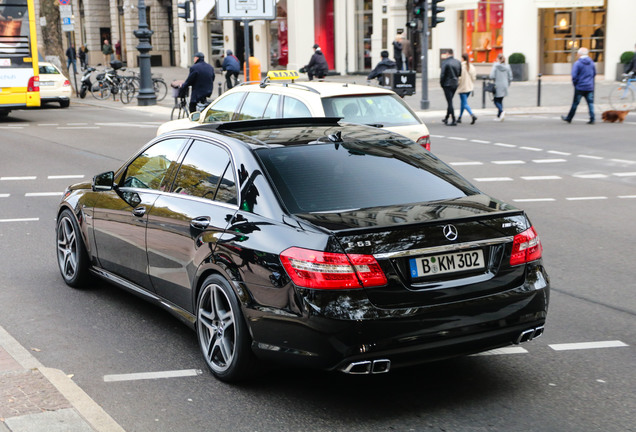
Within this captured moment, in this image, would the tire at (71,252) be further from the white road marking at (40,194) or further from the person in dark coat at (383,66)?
the person in dark coat at (383,66)

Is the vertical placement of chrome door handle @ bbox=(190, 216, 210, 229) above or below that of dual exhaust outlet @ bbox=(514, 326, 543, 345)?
above

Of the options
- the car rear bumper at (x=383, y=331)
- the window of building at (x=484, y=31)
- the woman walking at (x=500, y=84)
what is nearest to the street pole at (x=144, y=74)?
the woman walking at (x=500, y=84)

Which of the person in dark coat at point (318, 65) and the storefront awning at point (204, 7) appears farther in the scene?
the storefront awning at point (204, 7)

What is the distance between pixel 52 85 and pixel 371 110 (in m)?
20.5

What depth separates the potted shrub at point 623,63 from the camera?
115 ft

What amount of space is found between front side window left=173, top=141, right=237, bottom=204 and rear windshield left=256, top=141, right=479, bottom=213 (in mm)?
262

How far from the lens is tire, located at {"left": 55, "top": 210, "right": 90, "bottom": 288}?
7254mm

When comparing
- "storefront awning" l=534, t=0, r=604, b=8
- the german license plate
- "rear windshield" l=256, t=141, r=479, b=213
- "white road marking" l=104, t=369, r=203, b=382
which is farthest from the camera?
"storefront awning" l=534, t=0, r=604, b=8

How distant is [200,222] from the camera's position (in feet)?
17.7

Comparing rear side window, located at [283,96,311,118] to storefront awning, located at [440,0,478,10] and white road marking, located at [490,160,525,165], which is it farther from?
storefront awning, located at [440,0,478,10]

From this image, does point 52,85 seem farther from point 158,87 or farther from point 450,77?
point 450,77

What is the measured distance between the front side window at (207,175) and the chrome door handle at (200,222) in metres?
0.14

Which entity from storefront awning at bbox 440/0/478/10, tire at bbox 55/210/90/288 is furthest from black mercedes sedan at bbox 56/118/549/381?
storefront awning at bbox 440/0/478/10

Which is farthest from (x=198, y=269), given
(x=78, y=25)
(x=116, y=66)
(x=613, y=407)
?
(x=78, y=25)
